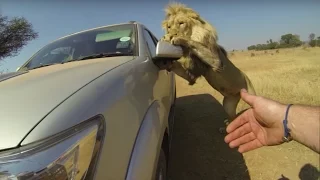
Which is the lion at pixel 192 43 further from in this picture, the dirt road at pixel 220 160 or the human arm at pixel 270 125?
the human arm at pixel 270 125

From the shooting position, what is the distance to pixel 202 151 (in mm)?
4812

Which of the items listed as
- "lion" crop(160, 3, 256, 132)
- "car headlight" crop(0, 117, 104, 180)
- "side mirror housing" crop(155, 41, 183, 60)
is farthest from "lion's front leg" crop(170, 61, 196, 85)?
"car headlight" crop(0, 117, 104, 180)

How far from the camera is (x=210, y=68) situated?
3.92 metres

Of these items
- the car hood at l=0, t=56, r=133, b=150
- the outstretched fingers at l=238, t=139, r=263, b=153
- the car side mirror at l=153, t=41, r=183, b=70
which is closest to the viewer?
the car hood at l=0, t=56, r=133, b=150

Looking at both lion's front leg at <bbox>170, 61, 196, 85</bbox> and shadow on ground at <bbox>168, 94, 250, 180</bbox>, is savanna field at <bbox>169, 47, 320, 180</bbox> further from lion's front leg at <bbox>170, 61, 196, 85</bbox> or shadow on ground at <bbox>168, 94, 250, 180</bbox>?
lion's front leg at <bbox>170, 61, 196, 85</bbox>

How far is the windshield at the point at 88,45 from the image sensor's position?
309 cm

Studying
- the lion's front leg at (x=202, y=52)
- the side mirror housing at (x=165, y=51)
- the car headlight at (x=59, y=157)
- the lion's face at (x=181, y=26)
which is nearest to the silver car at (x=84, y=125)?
the car headlight at (x=59, y=157)

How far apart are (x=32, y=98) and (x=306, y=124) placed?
1420 mm

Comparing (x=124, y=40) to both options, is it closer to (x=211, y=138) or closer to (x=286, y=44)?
(x=211, y=138)

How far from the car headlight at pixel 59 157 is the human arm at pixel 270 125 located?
41.8 inches

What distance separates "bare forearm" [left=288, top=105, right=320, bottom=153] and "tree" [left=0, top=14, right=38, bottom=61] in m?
15.0

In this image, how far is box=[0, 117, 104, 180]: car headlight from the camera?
121cm

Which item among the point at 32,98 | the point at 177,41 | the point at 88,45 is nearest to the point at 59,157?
the point at 32,98

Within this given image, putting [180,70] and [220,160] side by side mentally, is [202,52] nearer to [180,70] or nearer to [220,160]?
[180,70]
